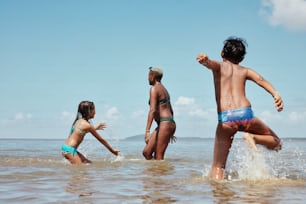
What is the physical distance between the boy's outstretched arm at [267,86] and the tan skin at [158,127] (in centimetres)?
327

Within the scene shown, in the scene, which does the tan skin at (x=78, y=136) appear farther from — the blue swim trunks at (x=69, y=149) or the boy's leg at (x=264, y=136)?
the boy's leg at (x=264, y=136)

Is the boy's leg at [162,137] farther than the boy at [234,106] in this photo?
Yes

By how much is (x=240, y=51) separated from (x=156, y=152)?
361 cm

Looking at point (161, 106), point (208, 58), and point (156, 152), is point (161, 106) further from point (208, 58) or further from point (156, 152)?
point (208, 58)

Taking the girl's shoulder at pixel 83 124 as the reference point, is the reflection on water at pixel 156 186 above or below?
below

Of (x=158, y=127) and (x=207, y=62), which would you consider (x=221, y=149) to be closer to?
(x=207, y=62)

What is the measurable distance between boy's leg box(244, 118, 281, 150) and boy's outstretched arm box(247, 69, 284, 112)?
1.19 feet

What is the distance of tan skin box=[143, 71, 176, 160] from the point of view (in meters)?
8.57

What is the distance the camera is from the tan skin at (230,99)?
17.6ft

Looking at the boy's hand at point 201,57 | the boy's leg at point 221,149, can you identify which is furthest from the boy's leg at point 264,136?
the boy's hand at point 201,57

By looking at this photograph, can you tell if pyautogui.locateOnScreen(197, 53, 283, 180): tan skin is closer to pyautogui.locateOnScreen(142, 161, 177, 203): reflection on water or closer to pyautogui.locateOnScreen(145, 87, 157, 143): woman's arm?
pyautogui.locateOnScreen(142, 161, 177, 203): reflection on water

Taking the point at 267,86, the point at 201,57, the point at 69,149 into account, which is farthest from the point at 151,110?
the point at 201,57

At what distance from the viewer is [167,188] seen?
478cm

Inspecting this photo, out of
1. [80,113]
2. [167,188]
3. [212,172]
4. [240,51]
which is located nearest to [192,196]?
[167,188]
